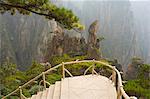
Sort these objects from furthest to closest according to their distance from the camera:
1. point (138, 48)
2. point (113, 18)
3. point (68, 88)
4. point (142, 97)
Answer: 1. point (113, 18)
2. point (138, 48)
3. point (142, 97)
4. point (68, 88)

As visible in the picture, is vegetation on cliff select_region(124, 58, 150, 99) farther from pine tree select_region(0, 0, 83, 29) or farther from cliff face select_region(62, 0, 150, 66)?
Answer: cliff face select_region(62, 0, 150, 66)

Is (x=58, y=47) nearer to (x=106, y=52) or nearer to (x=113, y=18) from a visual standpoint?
(x=106, y=52)

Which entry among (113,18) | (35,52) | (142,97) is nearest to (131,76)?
(142,97)

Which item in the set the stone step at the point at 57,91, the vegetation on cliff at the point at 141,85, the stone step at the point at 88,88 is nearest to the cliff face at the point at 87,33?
the vegetation on cliff at the point at 141,85

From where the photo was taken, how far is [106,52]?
24.0 metres

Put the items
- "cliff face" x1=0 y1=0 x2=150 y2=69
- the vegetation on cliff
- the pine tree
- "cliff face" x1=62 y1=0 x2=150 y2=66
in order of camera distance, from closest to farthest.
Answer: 1. the pine tree
2. the vegetation on cliff
3. "cliff face" x1=0 y1=0 x2=150 y2=69
4. "cliff face" x1=62 y1=0 x2=150 y2=66

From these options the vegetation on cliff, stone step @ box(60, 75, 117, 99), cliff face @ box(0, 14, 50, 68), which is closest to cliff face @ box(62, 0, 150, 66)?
cliff face @ box(0, 14, 50, 68)

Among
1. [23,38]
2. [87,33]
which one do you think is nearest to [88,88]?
[87,33]

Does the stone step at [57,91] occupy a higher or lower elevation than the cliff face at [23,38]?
higher

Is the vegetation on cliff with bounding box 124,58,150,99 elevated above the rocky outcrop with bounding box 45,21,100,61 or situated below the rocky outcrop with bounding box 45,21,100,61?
below

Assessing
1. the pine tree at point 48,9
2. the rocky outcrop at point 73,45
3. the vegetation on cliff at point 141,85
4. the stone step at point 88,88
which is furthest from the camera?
the rocky outcrop at point 73,45

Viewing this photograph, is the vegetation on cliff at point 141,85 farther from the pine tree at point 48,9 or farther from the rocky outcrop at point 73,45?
the pine tree at point 48,9

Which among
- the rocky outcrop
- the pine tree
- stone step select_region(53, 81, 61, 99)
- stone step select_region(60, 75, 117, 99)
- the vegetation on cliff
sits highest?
the pine tree

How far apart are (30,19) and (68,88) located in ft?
72.4
